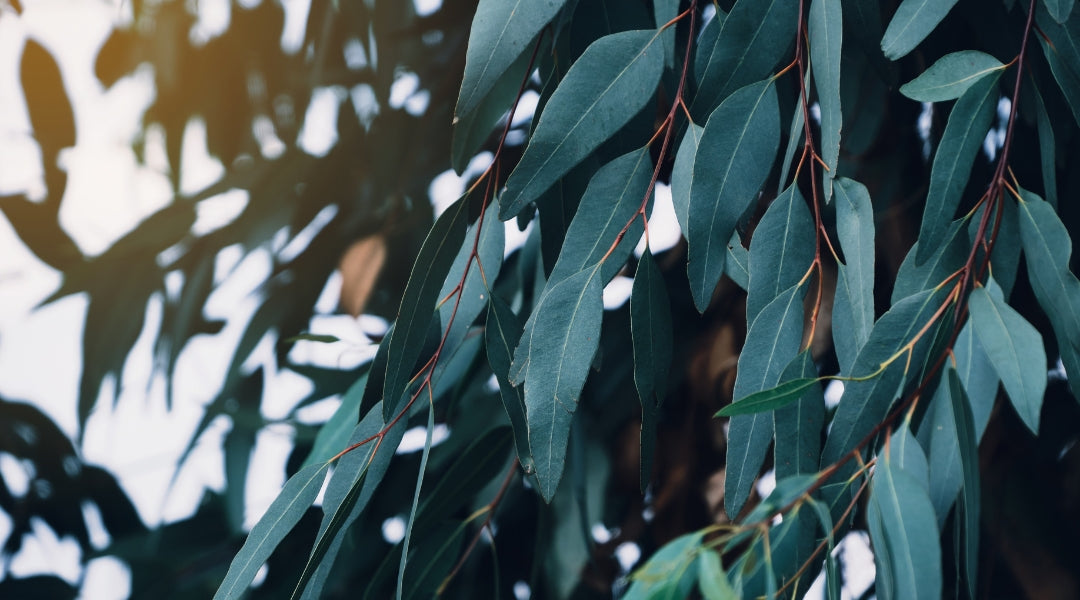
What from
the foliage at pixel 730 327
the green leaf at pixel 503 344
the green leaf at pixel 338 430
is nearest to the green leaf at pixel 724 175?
the foliage at pixel 730 327

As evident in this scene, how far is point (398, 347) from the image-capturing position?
0.40 m

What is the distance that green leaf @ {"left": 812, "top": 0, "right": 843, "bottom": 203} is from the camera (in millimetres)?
368

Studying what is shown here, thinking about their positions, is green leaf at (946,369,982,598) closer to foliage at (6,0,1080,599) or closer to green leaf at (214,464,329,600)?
foliage at (6,0,1080,599)

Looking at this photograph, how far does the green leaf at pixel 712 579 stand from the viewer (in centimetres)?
23

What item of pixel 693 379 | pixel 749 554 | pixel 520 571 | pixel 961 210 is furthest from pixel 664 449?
pixel 749 554

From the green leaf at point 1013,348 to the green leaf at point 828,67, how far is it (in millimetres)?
73

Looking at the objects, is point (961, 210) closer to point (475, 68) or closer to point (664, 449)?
point (664, 449)

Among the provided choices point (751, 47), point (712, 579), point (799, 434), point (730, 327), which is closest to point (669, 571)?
point (712, 579)

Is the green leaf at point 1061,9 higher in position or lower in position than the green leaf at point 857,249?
higher

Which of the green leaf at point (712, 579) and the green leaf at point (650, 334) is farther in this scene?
the green leaf at point (650, 334)

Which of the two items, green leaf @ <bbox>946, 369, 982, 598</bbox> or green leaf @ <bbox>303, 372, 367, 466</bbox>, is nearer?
green leaf @ <bbox>946, 369, 982, 598</bbox>

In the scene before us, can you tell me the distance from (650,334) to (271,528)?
0.60 ft

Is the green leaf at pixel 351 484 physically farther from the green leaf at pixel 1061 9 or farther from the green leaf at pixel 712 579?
the green leaf at pixel 1061 9

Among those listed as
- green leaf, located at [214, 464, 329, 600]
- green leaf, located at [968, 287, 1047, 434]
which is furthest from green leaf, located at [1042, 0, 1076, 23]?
green leaf, located at [214, 464, 329, 600]
